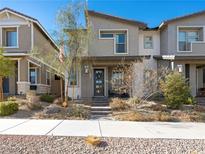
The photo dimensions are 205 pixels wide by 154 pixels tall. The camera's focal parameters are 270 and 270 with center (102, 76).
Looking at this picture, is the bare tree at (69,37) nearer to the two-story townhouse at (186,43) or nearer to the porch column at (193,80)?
the two-story townhouse at (186,43)

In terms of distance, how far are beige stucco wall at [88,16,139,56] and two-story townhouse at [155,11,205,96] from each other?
2.19 meters

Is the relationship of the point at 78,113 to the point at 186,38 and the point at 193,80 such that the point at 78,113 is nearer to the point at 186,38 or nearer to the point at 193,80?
the point at 193,80

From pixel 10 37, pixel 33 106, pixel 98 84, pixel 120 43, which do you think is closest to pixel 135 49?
pixel 120 43

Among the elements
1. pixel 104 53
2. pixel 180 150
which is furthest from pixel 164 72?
pixel 180 150

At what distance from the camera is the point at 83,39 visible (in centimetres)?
1572

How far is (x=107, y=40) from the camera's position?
20312mm

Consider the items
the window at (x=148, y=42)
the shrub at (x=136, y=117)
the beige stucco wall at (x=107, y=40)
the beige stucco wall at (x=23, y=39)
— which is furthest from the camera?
the window at (x=148, y=42)

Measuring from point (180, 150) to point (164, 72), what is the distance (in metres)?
10.0

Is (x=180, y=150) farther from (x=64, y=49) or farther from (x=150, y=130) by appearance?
(x=64, y=49)

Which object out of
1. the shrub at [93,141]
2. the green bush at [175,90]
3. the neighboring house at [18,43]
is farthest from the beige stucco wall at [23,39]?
the shrub at [93,141]

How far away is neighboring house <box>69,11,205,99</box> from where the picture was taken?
2019 cm

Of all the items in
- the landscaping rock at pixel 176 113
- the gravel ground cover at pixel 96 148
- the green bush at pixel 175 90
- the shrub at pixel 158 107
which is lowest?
the gravel ground cover at pixel 96 148

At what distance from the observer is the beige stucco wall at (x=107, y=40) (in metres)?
20.2

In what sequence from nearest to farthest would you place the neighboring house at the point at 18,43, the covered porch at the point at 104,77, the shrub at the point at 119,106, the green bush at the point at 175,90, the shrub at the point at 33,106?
the shrub at the point at 33,106, the shrub at the point at 119,106, the green bush at the point at 175,90, the covered porch at the point at 104,77, the neighboring house at the point at 18,43
